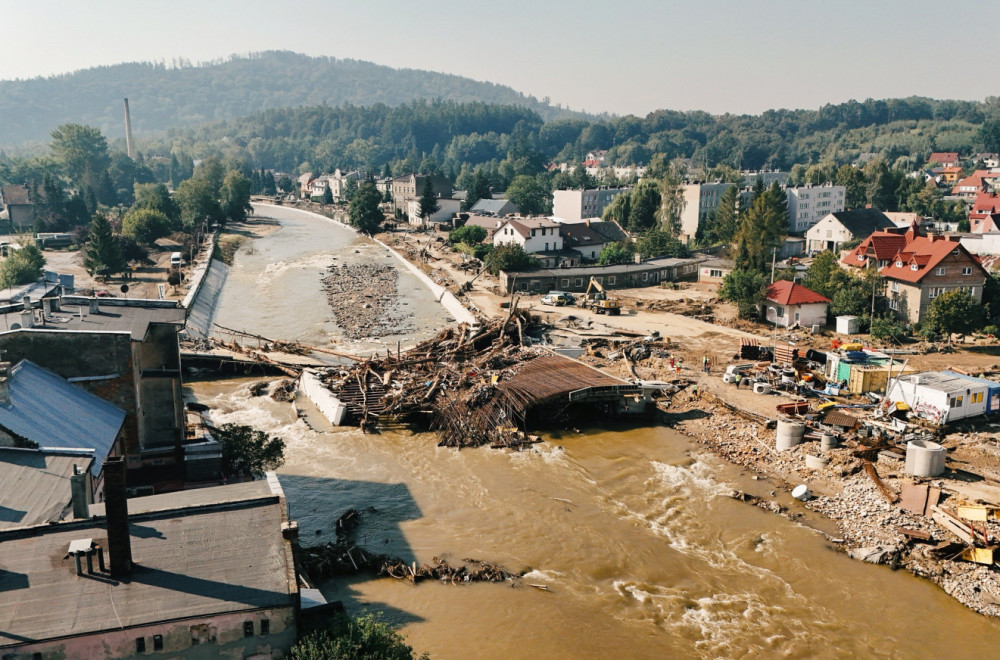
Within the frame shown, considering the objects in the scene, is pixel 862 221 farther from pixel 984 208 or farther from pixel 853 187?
pixel 853 187

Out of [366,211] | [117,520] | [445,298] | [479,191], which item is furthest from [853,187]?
[117,520]

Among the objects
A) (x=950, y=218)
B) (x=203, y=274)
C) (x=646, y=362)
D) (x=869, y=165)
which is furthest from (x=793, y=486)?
(x=869, y=165)

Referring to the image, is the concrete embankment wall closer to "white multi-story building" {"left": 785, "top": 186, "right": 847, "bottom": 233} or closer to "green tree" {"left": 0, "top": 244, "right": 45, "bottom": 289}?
"green tree" {"left": 0, "top": 244, "right": 45, "bottom": 289}

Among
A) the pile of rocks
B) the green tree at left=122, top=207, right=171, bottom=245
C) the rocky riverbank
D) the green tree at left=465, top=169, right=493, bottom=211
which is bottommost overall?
the rocky riverbank

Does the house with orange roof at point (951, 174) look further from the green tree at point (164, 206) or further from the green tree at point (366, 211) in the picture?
the green tree at point (164, 206)

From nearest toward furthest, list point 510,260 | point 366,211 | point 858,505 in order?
point 858,505 < point 510,260 < point 366,211

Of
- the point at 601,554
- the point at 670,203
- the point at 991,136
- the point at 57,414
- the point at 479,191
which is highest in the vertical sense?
the point at 991,136

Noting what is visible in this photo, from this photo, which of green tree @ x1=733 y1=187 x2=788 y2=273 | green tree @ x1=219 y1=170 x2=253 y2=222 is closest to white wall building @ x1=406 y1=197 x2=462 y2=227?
green tree @ x1=219 y1=170 x2=253 y2=222

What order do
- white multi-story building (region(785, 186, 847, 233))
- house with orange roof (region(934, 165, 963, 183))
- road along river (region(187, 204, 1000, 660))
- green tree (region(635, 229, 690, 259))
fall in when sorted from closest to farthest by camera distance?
road along river (region(187, 204, 1000, 660)), green tree (region(635, 229, 690, 259)), white multi-story building (region(785, 186, 847, 233)), house with orange roof (region(934, 165, 963, 183))
